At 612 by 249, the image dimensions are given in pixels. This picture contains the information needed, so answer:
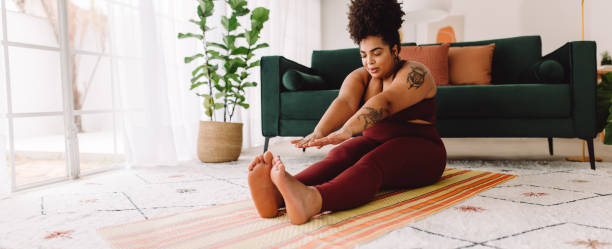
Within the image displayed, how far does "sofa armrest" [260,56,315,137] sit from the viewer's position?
7.60ft

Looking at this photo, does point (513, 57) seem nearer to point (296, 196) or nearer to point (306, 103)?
point (306, 103)

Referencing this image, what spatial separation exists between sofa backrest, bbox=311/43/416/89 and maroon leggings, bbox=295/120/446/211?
1.53 metres

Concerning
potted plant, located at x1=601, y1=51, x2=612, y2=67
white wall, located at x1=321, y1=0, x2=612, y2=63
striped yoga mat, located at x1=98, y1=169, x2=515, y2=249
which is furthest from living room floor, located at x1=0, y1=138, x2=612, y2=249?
white wall, located at x1=321, y1=0, x2=612, y2=63

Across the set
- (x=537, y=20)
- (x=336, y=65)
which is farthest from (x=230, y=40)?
(x=537, y=20)

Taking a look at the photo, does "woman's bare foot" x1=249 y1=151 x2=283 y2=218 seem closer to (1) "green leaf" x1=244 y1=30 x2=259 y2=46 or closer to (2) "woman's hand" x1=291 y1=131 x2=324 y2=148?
(2) "woman's hand" x1=291 y1=131 x2=324 y2=148

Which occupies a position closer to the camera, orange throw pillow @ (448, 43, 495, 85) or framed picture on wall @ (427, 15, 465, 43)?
orange throw pillow @ (448, 43, 495, 85)

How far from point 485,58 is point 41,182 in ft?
8.47

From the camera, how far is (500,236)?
862mm

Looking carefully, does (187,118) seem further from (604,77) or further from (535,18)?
(535,18)

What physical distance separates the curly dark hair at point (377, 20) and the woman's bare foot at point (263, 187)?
1.77ft

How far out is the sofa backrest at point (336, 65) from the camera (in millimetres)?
2816

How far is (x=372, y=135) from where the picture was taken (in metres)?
1.33

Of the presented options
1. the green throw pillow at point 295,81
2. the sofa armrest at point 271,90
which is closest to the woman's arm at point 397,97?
the green throw pillow at point 295,81

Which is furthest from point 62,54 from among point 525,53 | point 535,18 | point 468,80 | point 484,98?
point 535,18
